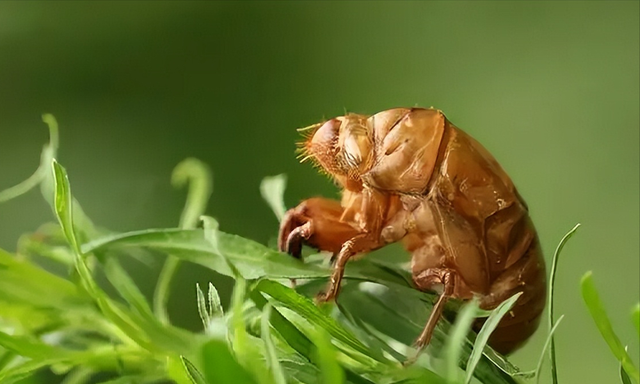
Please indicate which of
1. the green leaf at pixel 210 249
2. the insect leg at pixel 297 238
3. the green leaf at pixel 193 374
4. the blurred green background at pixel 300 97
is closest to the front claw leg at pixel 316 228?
the insect leg at pixel 297 238

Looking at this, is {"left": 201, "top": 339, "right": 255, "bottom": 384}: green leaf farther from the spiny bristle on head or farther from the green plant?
the spiny bristle on head

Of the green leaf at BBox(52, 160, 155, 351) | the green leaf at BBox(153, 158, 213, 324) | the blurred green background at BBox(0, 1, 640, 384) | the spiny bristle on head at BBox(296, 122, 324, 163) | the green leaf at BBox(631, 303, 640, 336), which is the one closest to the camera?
the green leaf at BBox(631, 303, 640, 336)

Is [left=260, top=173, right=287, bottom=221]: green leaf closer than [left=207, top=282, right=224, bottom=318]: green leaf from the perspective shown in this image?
No

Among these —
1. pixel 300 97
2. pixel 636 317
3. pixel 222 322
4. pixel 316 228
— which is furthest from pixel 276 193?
pixel 300 97

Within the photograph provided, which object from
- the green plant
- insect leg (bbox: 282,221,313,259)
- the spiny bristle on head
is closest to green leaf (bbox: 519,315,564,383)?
the green plant

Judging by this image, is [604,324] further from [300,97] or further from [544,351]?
[300,97]
